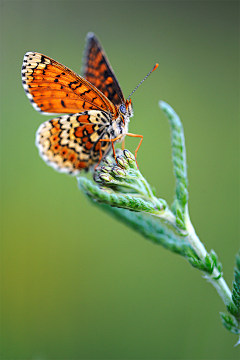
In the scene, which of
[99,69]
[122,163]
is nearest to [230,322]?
[122,163]

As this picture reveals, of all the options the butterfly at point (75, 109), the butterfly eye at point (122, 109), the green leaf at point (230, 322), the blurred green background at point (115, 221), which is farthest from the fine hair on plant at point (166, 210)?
the blurred green background at point (115, 221)

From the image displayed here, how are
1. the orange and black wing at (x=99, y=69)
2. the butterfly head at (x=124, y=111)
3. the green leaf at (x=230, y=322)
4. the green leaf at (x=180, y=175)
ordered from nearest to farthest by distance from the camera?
1. the green leaf at (x=230, y=322)
2. the green leaf at (x=180, y=175)
3. the butterfly head at (x=124, y=111)
4. the orange and black wing at (x=99, y=69)

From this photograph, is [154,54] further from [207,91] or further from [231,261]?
[231,261]

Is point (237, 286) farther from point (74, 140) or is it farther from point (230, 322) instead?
point (74, 140)

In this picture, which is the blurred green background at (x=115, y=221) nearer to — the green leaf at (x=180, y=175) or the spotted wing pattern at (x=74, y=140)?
the green leaf at (x=180, y=175)

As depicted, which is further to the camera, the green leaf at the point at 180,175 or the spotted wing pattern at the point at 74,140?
the spotted wing pattern at the point at 74,140

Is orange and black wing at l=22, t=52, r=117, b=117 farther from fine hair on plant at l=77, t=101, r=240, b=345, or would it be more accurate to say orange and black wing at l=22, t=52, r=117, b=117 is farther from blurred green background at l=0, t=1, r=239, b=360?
blurred green background at l=0, t=1, r=239, b=360

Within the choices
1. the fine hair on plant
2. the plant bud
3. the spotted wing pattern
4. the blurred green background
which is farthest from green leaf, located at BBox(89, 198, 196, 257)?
the blurred green background
